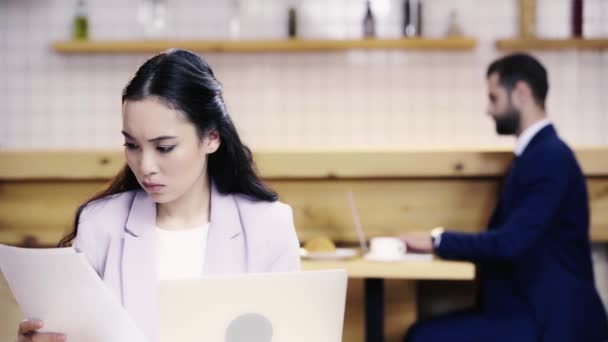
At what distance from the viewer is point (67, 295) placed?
3.87 feet

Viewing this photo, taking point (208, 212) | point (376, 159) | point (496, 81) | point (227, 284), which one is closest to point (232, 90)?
point (376, 159)

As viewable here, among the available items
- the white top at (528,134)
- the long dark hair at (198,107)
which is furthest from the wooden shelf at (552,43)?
the long dark hair at (198,107)

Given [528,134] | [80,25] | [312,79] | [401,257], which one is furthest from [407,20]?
[401,257]

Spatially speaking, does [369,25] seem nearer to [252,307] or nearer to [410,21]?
[410,21]

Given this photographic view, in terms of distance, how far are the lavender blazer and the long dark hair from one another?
35 mm

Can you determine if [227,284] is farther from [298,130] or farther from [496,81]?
[298,130]

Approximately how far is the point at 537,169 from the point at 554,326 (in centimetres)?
52

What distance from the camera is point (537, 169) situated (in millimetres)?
2727

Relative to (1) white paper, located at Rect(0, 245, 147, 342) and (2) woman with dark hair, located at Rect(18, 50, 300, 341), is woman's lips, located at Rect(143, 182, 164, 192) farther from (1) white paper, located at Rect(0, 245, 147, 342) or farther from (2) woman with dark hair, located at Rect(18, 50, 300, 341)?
(1) white paper, located at Rect(0, 245, 147, 342)

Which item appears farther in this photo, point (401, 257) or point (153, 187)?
point (401, 257)

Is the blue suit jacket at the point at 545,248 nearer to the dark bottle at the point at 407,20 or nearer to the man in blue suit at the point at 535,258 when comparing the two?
the man in blue suit at the point at 535,258

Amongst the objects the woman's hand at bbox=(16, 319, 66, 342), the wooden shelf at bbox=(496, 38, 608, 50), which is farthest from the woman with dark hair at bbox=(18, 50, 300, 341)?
the wooden shelf at bbox=(496, 38, 608, 50)

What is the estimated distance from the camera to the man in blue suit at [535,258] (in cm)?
270

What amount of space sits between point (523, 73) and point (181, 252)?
75.3 inches
